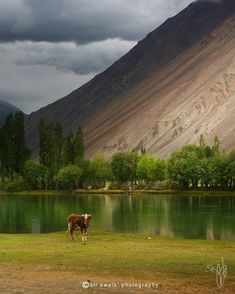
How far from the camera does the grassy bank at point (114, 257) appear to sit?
27484 millimetres

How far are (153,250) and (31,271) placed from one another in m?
11.0

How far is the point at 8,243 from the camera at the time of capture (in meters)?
40.4

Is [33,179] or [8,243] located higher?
[33,179]

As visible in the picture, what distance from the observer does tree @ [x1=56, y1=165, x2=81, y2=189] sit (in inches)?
7215

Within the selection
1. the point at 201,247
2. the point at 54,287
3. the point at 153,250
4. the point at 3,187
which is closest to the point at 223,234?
the point at 201,247

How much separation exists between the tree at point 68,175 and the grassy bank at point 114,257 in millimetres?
142421

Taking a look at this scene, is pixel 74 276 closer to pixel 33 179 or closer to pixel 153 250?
pixel 153 250

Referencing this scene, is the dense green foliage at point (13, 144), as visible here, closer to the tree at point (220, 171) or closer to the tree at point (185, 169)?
the tree at point (185, 169)

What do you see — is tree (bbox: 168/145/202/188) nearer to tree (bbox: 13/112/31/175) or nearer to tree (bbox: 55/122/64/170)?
tree (bbox: 55/122/64/170)

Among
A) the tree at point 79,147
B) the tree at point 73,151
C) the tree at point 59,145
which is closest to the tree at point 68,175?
the tree at point 73,151

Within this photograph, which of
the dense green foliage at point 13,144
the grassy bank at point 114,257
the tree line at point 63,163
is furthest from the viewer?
the dense green foliage at point 13,144

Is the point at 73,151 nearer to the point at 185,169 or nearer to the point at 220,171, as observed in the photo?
the point at 185,169

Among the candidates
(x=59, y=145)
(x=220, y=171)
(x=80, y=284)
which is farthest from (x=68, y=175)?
(x=80, y=284)

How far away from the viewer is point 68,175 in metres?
184
